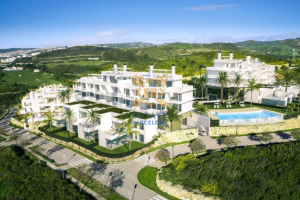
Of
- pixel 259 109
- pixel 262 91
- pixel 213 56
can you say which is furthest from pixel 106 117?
pixel 213 56

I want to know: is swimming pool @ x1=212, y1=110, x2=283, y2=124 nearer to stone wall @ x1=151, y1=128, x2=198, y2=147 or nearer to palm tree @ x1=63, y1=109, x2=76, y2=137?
stone wall @ x1=151, y1=128, x2=198, y2=147

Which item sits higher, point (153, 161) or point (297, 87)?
point (297, 87)

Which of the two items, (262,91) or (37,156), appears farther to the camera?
(262,91)

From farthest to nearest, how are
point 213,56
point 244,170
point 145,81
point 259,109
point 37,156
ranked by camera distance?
1. point 213,56
2. point 259,109
3. point 145,81
4. point 37,156
5. point 244,170

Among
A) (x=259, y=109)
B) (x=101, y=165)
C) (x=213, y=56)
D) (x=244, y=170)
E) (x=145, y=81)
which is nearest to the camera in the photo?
(x=244, y=170)

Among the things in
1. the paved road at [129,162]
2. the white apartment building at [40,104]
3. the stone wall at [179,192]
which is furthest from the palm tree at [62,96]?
the stone wall at [179,192]

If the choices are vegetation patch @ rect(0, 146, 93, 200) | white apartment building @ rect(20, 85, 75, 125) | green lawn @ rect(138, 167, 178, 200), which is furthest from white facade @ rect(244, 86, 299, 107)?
white apartment building @ rect(20, 85, 75, 125)

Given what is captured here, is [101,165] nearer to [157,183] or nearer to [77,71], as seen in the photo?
[157,183]

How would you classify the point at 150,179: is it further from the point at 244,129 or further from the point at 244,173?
the point at 244,129
